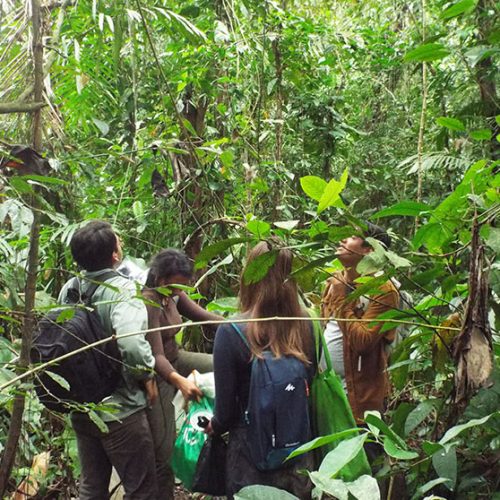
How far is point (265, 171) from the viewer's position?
4500 mm

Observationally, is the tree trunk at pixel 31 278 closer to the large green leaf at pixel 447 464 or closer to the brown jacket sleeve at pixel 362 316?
the large green leaf at pixel 447 464

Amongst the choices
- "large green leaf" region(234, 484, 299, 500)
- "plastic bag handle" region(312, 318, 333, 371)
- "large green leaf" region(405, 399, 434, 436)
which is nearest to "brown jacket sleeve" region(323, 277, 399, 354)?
"plastic bag handle" region(312, 318, 333, 371)

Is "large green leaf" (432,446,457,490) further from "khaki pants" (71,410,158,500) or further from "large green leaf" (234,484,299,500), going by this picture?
"khaki pants" (71,410,158,500)

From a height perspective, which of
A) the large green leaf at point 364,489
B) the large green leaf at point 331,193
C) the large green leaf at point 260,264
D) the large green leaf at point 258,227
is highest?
the large green leaf at point 331,193

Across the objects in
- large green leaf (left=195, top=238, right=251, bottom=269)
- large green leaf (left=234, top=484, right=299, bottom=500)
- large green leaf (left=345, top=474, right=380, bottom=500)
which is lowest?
large green leaf (left=234, top=484, right=299, bottom=500)

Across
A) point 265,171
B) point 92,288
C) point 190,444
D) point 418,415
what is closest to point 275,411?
point 418,415

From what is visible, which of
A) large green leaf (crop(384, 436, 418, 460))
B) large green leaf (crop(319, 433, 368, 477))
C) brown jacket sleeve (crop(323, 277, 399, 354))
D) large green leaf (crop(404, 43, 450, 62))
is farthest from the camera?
brown jacket sleeve (crop(323, 277, 399, 354))

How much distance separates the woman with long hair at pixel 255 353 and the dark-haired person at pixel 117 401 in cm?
56

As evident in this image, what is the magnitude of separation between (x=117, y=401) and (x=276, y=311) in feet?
3.07

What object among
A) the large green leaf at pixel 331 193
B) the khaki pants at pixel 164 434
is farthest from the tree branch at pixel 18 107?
the khaki pants at pixel 164 434

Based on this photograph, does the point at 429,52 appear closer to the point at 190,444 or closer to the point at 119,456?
the point at 190,444

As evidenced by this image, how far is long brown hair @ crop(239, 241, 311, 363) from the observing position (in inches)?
84.5

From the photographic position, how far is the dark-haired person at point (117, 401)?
2627mm

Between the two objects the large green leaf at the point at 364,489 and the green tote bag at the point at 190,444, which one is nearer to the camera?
the large green leaf at the point at 364,489
